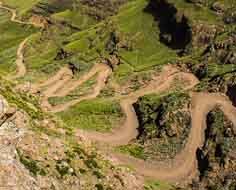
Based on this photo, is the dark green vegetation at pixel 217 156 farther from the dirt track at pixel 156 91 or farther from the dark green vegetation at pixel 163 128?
the dark green vegetation at pixel 163 128

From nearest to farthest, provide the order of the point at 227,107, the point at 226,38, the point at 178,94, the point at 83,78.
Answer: the point at 227,107 < the point at 178,94 < the point at 226,38 < the point at 83,78

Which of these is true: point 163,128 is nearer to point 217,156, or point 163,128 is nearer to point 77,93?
point 217,156

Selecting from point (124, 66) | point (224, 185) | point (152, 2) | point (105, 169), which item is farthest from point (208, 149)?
point (152, 2)

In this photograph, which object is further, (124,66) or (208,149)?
(124,66)

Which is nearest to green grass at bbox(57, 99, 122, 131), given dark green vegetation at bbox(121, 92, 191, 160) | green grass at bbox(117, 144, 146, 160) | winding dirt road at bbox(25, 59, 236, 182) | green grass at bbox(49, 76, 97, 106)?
winding dirt road at bbox(25, 59, 236, 182)

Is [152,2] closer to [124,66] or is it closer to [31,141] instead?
[124,66]

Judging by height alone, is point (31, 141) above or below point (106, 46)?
above

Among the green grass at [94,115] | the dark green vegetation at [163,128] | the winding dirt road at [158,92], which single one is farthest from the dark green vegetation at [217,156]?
the green grass at [94,115]

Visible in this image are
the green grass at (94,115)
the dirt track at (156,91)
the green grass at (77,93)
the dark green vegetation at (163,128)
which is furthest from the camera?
the green grass at (77,93)
